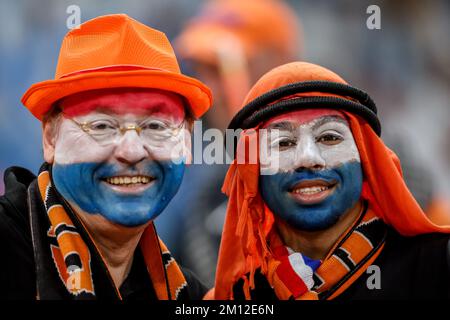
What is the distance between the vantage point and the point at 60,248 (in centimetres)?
261

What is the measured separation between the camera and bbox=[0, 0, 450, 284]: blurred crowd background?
510 cm

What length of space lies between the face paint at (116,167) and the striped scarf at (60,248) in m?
0.08

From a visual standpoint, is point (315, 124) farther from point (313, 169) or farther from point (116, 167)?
point (116, 167)

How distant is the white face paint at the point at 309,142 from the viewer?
110 inches

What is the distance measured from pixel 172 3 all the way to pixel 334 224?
3.37m

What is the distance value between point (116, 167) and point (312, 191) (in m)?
0.77

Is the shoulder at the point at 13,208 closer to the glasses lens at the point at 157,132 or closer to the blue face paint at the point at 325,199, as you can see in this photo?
the glasses lens at the point at 157,132

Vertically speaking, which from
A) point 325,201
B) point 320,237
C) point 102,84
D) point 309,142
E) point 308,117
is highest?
point 102,84

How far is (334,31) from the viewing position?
6164mm

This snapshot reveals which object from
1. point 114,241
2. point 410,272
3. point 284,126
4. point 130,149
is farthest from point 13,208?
point 410,272

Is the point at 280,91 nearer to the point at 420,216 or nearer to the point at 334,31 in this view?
the point at 420,216

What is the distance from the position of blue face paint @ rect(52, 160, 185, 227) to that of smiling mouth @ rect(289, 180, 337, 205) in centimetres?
51

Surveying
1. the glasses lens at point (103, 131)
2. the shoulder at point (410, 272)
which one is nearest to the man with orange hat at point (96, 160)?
the glasses lens at point (103, 131)

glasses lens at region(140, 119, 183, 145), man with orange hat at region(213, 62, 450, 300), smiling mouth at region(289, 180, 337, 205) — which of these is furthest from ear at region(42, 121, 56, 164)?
smiling mouth at region(289, 180, 337, 205)
